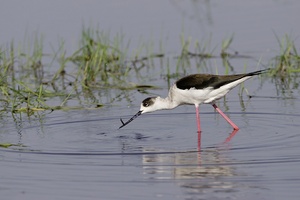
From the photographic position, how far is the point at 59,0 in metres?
15.0

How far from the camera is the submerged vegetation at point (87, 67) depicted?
10.4 meters

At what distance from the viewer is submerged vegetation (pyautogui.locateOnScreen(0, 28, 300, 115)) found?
10398 mm

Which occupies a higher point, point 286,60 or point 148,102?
point 286,60

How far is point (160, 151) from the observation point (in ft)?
25.9

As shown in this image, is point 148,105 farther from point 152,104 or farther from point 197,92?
point 197,92

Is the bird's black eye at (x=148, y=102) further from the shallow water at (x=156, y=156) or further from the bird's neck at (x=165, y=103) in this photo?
the shallow water at (x=156, y=156)

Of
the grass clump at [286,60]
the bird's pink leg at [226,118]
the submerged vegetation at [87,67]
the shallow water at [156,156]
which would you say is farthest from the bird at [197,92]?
the grass clump at [286,60]

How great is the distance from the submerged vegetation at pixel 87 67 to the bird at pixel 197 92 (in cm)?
94

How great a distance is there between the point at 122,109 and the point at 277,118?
1.93 m

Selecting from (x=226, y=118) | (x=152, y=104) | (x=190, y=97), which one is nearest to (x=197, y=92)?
(x=190, y=97)

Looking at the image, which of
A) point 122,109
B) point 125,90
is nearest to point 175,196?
point 122,109

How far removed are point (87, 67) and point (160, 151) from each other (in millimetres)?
3451

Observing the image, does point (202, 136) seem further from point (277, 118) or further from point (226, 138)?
point (277, 118)

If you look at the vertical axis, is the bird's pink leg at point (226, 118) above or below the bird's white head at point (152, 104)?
below
